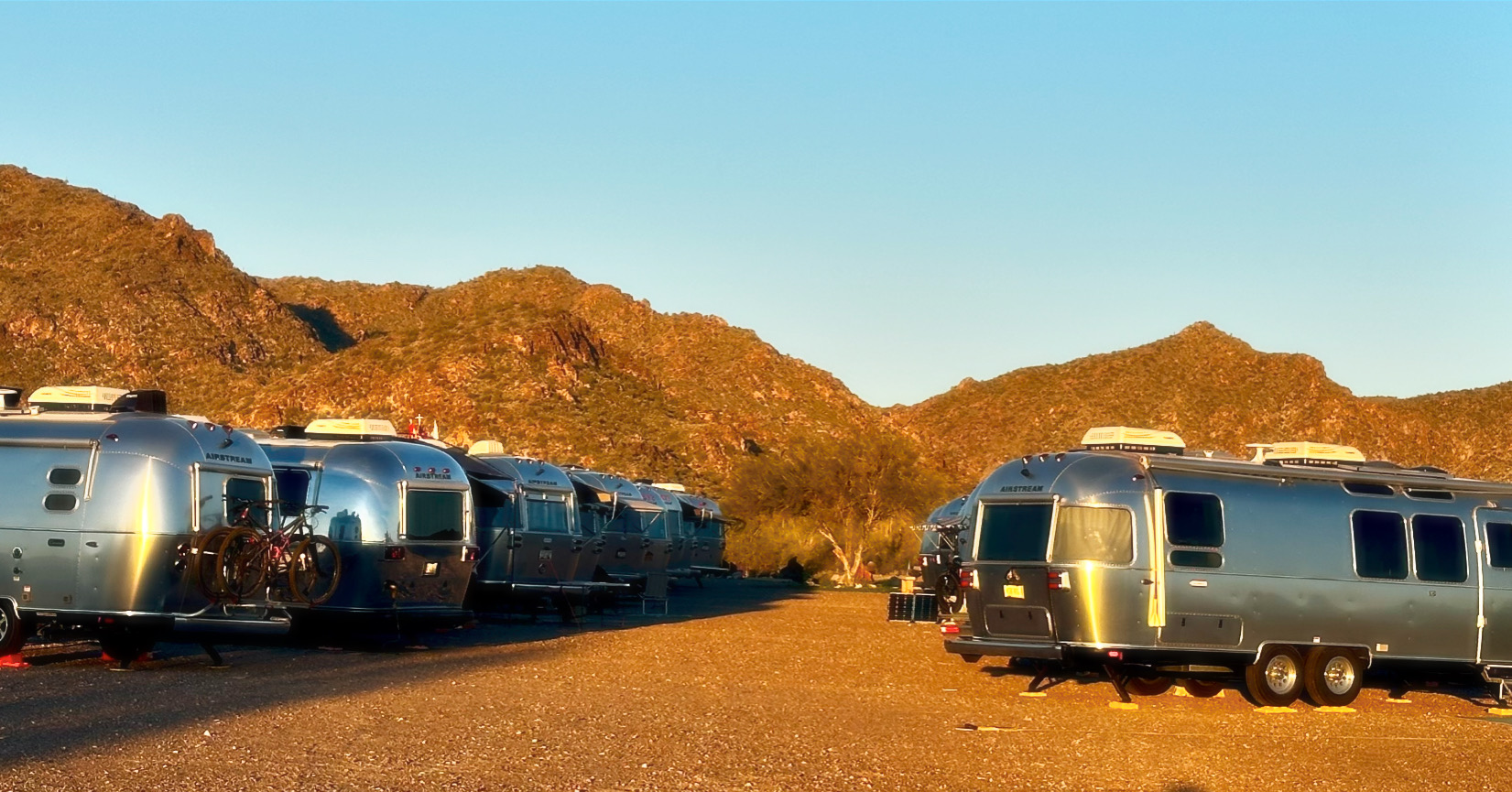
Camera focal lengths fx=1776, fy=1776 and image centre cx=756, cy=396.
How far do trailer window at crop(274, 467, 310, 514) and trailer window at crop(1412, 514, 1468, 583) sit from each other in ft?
41.4

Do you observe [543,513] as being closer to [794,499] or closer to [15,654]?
[15,654]

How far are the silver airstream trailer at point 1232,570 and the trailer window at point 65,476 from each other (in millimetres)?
9095

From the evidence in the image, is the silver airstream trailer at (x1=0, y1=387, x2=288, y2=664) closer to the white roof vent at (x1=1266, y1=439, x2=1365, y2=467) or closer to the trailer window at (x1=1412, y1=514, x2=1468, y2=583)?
the white roof vent at (x1=1266, y1=439, x2=1365, y2=467)

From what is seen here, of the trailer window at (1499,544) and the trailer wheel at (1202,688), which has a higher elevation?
the trailer window at (1499,544)

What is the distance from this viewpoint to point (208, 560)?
17.9 metres

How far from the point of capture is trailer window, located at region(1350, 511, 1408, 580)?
60.3 feet

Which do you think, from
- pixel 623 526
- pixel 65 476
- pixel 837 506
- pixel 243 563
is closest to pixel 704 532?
pixel 837 506

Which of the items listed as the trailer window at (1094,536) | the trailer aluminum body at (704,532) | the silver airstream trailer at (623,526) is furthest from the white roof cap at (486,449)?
the trailer window at (1094,536)

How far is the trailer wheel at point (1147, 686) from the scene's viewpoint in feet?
61.8

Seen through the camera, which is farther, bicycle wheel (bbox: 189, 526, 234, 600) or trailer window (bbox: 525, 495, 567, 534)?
trailer window (bbox: 525, 495, 567, 534)

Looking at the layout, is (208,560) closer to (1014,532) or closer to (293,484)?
(293,484)

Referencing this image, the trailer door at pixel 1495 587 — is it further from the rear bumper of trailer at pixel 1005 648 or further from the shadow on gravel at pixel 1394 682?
the rear bumper of trailer at pixel 1005 648

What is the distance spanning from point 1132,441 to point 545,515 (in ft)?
37.1

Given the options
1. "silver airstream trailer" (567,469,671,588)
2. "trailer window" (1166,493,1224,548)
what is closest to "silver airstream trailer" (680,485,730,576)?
"silver airstream trailer" (567,469,671,588)
